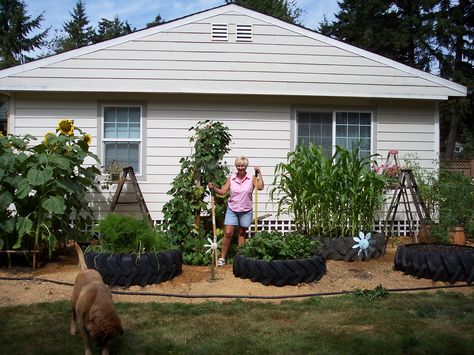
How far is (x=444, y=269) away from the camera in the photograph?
19.2ft

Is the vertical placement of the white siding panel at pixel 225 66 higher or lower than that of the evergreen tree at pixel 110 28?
lower

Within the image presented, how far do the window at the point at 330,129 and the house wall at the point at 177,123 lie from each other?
183 millimetres

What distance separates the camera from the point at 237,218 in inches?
264

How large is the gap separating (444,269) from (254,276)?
2.26 metres

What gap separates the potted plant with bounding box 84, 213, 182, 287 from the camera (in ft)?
18.2

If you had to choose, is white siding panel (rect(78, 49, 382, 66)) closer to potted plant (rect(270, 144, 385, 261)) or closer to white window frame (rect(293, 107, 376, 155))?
white window frame (rect(293, 107, 376, 155))

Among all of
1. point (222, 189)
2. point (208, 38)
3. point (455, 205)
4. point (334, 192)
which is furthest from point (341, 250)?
point (208, 38)

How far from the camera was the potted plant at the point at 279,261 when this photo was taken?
568 cm

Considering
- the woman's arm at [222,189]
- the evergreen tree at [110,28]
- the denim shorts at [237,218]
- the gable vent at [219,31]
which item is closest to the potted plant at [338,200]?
the denim shorts at [237,218]

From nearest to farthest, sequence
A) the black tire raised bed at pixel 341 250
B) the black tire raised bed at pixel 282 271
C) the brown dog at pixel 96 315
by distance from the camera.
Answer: the brown dog at pixel 96 315 < the black tire raised bed at pixel 282 271 < the black tire raised bed at pixel 341 250

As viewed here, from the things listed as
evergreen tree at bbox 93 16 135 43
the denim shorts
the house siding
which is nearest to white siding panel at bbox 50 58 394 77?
the house siding

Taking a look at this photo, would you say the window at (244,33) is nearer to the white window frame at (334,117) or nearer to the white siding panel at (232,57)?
the white siding panel at (232,57)

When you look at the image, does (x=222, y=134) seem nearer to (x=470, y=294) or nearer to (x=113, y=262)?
(x=113, y=262)

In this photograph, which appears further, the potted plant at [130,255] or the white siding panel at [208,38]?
the white siding panel at [208,38]
